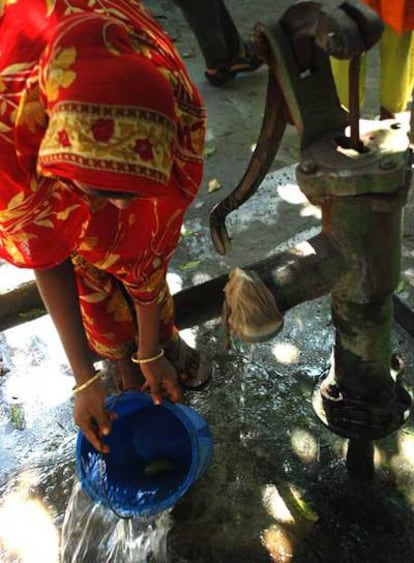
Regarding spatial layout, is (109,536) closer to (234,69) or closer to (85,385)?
(85,385)

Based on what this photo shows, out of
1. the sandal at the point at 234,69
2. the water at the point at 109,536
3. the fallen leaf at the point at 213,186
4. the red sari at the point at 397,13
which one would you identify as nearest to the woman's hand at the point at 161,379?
the water at the point at 109,536

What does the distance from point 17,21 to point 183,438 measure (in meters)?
1.17

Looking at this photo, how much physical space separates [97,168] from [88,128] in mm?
68

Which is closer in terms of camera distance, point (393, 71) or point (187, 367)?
point (187, 367)

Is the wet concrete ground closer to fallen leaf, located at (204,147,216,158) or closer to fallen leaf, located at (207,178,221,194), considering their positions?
fallen leaf, located at (207,178,221,194)

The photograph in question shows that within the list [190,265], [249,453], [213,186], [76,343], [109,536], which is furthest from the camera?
[213,186]

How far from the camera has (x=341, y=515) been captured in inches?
68.3

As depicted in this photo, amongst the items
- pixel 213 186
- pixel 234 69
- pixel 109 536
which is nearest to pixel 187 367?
pixel 109 536

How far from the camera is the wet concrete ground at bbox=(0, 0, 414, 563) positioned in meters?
1.71

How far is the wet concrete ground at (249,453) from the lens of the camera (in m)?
1.71

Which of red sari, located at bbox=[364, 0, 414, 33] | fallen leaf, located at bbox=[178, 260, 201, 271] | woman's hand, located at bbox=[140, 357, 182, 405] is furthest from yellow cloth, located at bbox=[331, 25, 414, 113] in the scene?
woman's hand, located at bbox=[140, 357, 182, 405]

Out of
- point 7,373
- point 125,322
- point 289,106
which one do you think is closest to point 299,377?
point 125,322

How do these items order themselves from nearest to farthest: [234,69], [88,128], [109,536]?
[88,128] < [109,536] < [234,69]

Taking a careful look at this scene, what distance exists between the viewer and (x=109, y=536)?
5.84 ft
